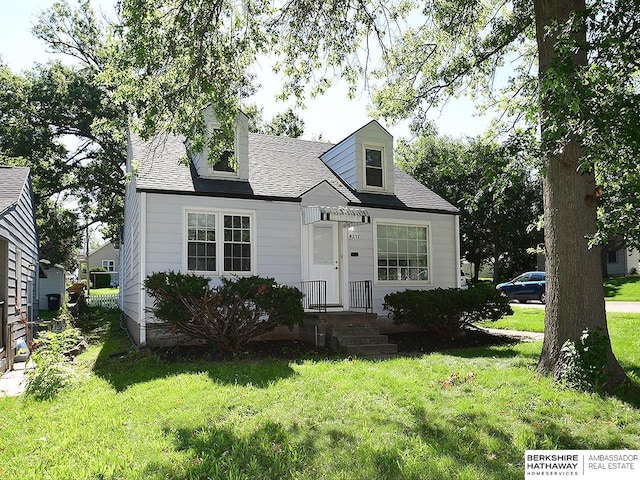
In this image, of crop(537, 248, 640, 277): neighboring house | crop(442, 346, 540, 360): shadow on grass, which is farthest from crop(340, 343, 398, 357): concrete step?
crop(537, 248, 640, 277): neighboring house

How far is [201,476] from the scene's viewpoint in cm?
418

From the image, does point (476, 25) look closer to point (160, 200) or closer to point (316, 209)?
point (316, 209)

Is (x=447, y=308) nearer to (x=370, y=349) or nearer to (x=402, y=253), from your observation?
(x=370, y=349)

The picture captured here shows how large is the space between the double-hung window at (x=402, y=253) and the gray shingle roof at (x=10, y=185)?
324 inches

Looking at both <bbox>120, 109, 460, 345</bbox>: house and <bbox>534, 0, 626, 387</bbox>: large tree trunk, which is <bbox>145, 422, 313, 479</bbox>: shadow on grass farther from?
<bbox>120, 109, 460, 345</bbox>: house

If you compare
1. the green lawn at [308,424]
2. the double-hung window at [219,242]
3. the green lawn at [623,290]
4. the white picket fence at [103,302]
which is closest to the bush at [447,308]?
the green lawn at [308,424]

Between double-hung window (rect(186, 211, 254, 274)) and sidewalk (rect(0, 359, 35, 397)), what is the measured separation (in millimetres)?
3695

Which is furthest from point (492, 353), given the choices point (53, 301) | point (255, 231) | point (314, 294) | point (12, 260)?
point (53, 301)

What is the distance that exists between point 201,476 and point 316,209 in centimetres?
790

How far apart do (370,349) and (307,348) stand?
1.32m

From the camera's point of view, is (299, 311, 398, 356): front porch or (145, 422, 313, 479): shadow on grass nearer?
(145, 422, 313, 479): shadow on grass

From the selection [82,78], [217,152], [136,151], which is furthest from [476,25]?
[82,78]

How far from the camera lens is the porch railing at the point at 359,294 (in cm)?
1265

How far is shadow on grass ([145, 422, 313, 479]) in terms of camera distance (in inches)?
166
